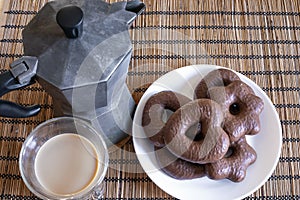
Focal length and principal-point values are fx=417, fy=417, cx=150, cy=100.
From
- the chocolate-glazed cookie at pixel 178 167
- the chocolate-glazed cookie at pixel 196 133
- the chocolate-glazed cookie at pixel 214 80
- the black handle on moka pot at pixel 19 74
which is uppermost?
the chocolate-glazed cookie at pixel 214 80

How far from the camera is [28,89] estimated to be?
0.90m

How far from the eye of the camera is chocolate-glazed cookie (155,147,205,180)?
763 mm

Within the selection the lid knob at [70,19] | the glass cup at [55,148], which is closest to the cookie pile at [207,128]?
the glass cup at [55,148]

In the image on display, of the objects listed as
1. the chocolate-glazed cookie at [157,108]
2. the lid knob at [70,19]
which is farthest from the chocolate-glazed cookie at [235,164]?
the lid knob at [70,19]

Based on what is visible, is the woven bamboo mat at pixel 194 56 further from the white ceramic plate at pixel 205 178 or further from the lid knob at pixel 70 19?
the lid knob at pixel 70 19

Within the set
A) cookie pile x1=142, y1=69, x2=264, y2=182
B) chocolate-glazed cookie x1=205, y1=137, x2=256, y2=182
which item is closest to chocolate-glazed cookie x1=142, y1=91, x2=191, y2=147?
cookie pile x1=142, y1=69, x2=264, y2=182

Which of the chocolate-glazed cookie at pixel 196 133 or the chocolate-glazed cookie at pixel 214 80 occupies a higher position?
the chocolate-glazed cookie at pixel 214 80

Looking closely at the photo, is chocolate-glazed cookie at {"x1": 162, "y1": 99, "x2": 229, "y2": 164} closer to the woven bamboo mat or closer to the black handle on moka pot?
the woven bamboo mat

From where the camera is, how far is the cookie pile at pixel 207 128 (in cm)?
74

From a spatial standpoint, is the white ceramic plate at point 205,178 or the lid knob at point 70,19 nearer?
the lid knob at point 70,19

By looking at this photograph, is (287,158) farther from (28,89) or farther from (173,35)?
(28,89)

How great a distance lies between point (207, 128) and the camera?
746 mm

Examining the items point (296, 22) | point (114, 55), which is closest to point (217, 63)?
point (296, 22)

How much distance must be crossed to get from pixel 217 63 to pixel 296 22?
0.73 feet
